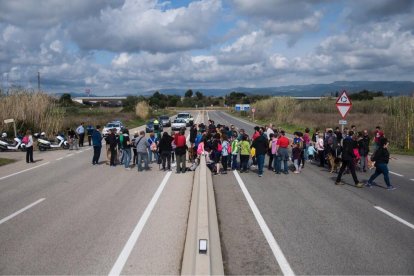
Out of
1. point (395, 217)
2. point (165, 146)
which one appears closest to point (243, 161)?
point (165, 146)

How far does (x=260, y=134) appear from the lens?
1617cm

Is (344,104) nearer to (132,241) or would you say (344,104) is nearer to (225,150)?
(225,150)

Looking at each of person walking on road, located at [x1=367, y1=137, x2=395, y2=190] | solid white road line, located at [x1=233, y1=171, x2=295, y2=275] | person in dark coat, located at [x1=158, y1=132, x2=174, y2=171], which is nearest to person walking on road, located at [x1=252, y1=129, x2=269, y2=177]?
person in dark coat, located at [x1=158, y1=132, x2=174, y2=171]

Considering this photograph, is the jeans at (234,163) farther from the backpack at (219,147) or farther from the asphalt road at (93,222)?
the asphalt road at (93,222)

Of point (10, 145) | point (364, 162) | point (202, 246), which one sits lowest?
point (10, 145)

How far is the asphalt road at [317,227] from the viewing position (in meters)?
6.58

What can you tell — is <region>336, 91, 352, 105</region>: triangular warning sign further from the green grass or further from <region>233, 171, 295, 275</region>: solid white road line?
the green grass

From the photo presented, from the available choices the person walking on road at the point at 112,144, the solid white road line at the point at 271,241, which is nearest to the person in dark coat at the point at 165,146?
the person walking on road at the point at 112,144

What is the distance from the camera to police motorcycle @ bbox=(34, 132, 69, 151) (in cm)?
2584

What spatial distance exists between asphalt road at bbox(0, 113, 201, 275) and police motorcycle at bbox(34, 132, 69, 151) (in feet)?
32.3

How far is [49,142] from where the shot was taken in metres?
26.4

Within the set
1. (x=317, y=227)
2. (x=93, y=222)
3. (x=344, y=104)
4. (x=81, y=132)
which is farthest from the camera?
(x=81, y=132)

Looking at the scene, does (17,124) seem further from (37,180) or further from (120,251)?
(120,251)

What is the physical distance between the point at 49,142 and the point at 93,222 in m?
19.1
